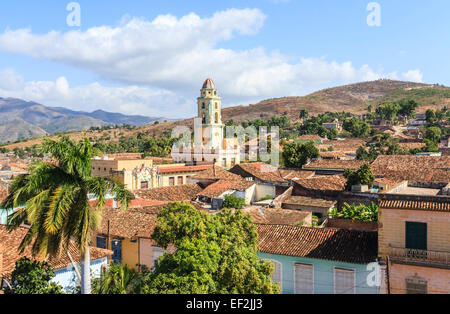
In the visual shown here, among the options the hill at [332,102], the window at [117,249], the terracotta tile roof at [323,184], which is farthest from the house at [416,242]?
the hill at [332,102]

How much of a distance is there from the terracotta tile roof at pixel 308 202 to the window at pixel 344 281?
10169 millimetres

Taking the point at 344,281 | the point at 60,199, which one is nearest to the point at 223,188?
the point at 344,281

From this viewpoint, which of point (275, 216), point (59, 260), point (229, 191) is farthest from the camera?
point (229, 191)

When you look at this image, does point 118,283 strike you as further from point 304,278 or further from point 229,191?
point 229,191

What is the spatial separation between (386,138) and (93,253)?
182ft

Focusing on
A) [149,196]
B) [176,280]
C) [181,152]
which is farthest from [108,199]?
[181,152]

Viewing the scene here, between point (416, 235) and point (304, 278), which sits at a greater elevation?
point (416, 235)

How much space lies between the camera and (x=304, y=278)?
14859 mm

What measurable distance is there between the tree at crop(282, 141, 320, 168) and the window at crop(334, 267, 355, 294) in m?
31.3

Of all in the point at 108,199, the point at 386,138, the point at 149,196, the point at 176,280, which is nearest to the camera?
the point at 176,280

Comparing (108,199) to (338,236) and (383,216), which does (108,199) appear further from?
(383,216)

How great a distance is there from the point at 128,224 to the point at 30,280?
28.1 feet

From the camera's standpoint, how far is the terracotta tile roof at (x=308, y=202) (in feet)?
81.3
